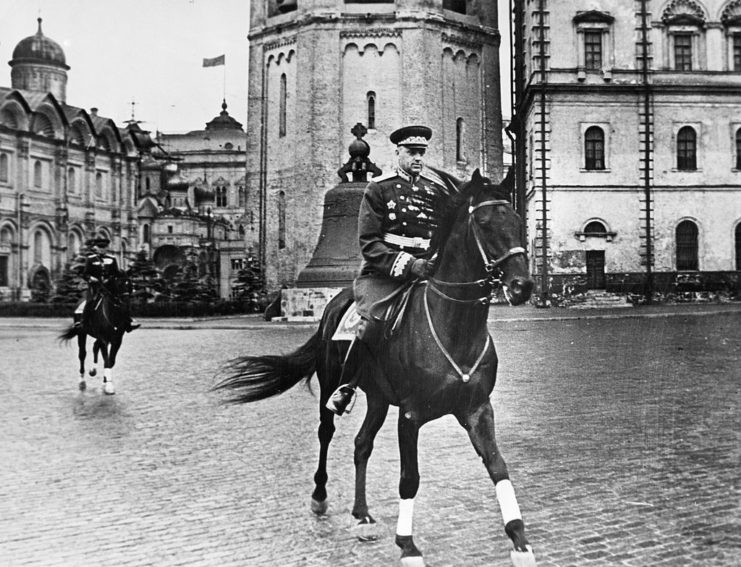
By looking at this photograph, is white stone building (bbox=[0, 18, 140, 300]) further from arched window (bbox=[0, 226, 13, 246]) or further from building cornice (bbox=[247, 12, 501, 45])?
building cornice (bbox=[247, 12, 501, 45])

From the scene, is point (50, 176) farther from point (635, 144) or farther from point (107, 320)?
point (107, 320)

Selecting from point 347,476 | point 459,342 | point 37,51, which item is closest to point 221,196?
point 37,51

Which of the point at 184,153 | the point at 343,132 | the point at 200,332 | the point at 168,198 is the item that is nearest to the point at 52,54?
the point at 168,198

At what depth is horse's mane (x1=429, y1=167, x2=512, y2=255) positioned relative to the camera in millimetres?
5438

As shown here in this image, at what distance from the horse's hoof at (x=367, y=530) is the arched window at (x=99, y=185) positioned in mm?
77545

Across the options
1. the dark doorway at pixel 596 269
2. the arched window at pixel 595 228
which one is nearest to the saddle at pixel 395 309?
the dark doorway at pixel 596 269

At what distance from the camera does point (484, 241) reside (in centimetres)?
532

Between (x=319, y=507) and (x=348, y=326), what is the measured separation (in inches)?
50.7

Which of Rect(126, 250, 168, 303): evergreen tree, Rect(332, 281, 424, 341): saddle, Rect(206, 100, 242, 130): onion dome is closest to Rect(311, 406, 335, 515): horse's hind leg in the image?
Rect(332, 281, 424, 341): saddle

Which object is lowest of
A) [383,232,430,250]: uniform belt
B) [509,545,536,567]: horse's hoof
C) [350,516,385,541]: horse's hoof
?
[350,516,385,541]: horse's hoof

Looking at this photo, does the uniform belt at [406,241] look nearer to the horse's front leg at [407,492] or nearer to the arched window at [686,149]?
the horse's front leg at [407,492]

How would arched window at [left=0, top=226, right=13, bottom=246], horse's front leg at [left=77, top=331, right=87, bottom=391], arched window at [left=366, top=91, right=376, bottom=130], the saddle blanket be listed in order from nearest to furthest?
the saddle blanket
horse's front leg at [left=77, top=331, right=87, bottom=391]
arched window at [left=366, top=91, right=376, bottom=130]
arched window at [left=0, top=226, right=13, bottom=246]

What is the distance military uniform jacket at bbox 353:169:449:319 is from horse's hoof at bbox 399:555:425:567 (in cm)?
166

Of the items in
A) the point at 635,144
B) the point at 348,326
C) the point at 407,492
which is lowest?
the point at 407,492
